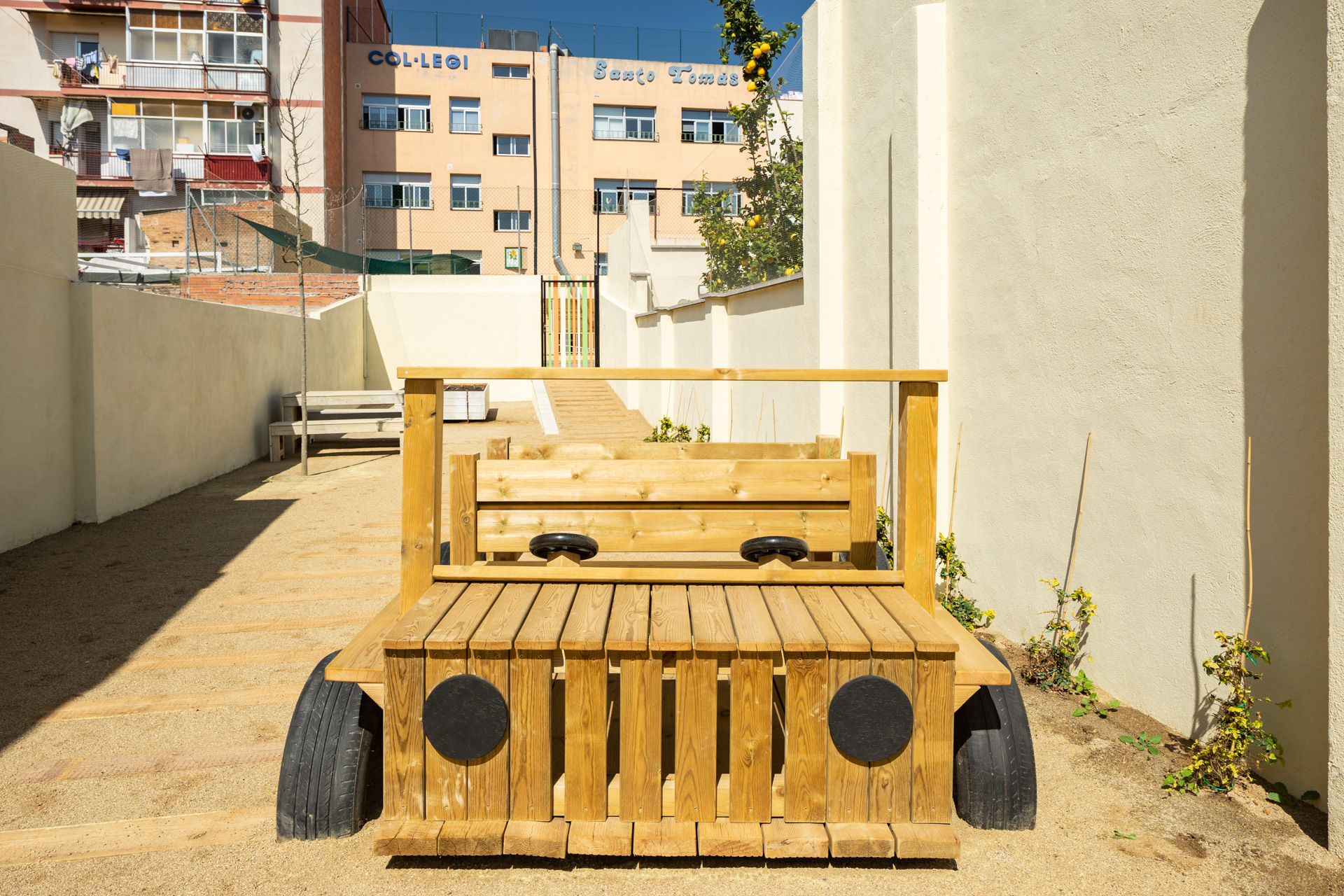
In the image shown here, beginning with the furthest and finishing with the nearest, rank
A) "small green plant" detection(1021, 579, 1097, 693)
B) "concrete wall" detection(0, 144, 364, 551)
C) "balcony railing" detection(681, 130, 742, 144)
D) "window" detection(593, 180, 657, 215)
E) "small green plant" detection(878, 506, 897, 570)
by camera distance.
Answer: "balcony railing" detection(681, 130, 742, 144) < "window" detection(593, 180, 657, 215) < "concrete wall" detection(0, 144, 364, 551) < "small green plant" detection(878, 506, 897, 570) < "small green plant" detection(1021, 579, 1097, 693)

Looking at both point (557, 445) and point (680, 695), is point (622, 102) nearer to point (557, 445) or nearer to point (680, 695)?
point (557, 445)

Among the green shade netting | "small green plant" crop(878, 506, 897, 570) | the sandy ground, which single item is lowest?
the sandy ground

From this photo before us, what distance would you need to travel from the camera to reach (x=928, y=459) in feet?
10.0

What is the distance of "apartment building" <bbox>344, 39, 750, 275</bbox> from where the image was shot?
2977cm

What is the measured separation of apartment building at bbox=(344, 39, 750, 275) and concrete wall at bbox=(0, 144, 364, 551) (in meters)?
19.6

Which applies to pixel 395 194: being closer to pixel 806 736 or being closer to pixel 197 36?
pixel 197 36

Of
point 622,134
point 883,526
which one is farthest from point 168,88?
point 883,526

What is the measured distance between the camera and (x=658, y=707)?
101 inches

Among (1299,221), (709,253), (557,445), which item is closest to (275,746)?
(557,445)

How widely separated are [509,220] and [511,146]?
271cm

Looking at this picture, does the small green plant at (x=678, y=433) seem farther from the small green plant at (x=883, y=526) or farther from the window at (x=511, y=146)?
the window at (x=511, y=146)

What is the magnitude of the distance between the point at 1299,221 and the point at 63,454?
8595mm

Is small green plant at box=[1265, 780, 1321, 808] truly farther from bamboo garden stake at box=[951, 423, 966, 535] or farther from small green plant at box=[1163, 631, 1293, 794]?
bamboo garden stake at box=[951, 423, 966, 535]

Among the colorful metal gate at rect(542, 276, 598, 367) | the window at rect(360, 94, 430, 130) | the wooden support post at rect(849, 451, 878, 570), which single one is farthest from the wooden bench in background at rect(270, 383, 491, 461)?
the window at rect(360, 94, 430, 130)
